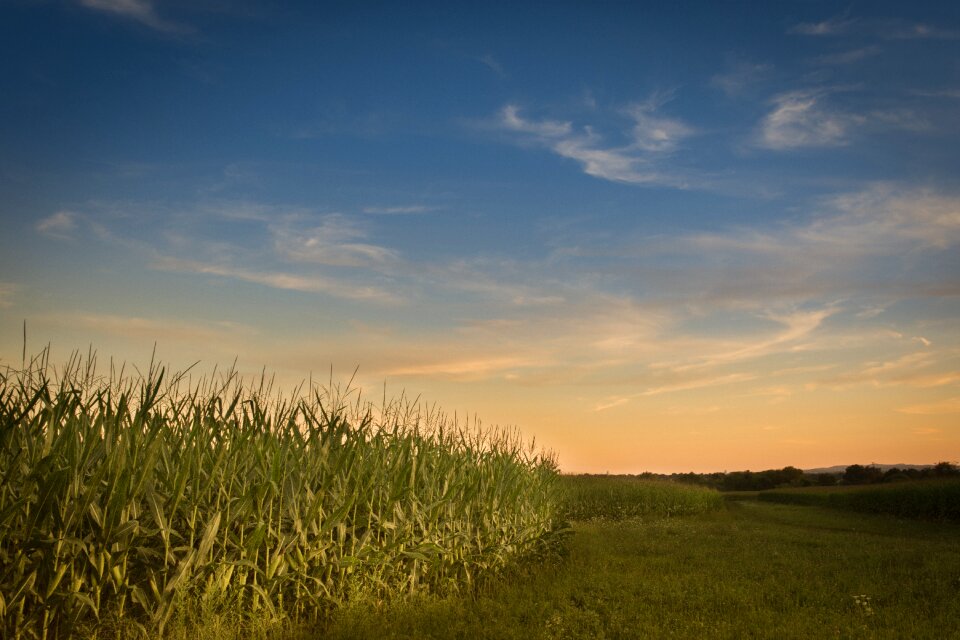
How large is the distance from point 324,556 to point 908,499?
117 feet

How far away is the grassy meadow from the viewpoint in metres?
6.38

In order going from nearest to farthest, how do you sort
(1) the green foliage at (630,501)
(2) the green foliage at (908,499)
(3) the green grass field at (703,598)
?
1. (3) the green grass field at (703,598)
2. (2) the green foliage at (908,499)
3. (1) the green foliage at (630,501)

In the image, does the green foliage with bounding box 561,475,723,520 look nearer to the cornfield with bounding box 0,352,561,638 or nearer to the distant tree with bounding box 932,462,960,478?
the distant tree with bounding box 932,462,960,478

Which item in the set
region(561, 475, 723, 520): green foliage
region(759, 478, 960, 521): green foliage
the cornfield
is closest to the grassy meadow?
the cornfield

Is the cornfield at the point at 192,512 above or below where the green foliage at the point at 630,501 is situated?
above

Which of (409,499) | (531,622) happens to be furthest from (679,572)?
(409,499)

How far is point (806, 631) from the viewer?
9352 millimetres

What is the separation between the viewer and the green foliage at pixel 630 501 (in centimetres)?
3288

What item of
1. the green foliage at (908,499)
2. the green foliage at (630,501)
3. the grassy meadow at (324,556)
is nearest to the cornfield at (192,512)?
the grassy meadow at (324,556)

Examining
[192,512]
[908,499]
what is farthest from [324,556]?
[908,499]

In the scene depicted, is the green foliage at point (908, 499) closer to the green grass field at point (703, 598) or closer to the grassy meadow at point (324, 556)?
the green grass field at point (703, 598)

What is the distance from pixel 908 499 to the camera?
3400 centimetres

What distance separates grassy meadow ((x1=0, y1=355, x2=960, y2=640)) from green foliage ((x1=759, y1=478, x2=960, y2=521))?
1977 centimetres

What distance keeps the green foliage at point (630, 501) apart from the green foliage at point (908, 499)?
829 centimetres
